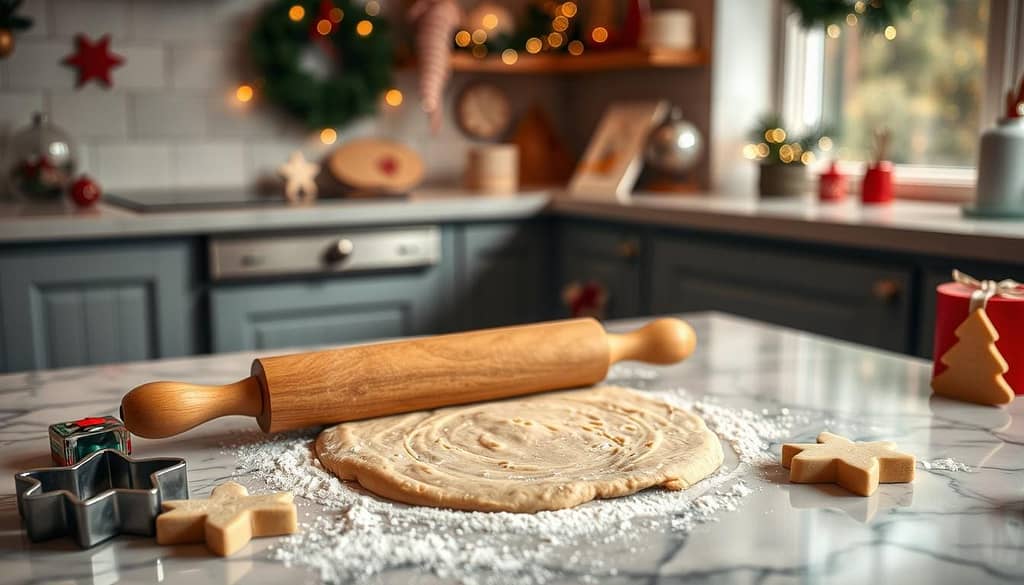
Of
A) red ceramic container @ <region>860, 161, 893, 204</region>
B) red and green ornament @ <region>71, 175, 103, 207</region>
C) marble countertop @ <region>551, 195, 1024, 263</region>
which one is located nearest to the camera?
marble countertop @ <region>551, 195, 1024, 263</region>

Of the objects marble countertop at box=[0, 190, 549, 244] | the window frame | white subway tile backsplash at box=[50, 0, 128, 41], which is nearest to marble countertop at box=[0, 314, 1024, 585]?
marble countertop at box=[0, 190, 549, 244]

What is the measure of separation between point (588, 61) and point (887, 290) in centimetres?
141

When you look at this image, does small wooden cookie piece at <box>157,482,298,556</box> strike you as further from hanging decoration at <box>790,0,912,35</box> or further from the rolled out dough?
hanging decoration at <box>790,0,912,35</box>

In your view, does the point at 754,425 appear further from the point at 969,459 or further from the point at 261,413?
the point at 261,413

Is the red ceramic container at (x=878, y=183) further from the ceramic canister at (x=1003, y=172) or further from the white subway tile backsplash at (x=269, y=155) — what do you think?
the white subway tile backsplash at (x=269, y=155)

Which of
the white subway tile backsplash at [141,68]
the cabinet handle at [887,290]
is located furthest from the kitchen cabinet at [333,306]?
the cabinet handle at [887,290]

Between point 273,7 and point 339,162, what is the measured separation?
0.50 metres

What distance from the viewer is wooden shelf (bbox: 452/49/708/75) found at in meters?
2.74

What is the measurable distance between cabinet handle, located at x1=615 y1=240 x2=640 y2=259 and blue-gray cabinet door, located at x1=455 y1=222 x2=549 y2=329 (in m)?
0.31

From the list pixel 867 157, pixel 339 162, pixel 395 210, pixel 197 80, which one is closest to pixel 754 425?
pixel 395 210

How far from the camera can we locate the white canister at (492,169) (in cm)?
286

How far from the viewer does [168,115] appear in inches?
111

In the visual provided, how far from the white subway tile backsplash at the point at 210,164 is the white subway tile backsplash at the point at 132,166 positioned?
0.04m

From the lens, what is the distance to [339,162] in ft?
9.37
